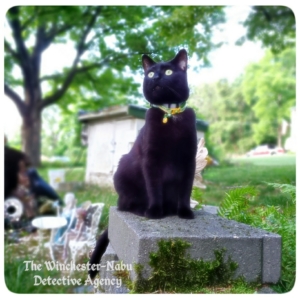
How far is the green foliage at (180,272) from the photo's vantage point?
4.30ft

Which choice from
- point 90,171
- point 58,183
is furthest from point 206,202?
point 58,183

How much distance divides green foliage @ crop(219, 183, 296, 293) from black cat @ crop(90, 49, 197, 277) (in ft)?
0.92

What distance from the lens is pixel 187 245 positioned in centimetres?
132

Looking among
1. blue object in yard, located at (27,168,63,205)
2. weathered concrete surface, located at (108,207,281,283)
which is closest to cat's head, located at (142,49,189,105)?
weathered concrete surface, located at (108,207,281,283)

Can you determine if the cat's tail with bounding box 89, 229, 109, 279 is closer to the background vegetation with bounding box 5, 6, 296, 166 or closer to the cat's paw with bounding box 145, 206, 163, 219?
the cat's paw with bounding box 145, 206, 163, 219

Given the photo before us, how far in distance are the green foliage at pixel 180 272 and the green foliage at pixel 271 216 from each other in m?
0.35

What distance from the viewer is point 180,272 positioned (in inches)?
52.7

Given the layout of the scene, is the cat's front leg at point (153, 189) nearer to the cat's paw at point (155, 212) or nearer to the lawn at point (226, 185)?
the cat's paw at point (155, 212)

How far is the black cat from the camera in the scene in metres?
1.49

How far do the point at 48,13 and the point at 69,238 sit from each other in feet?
4.56

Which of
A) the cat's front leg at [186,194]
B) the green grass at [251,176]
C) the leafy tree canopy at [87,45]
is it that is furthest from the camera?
the leafy tree canopy at [87,45]

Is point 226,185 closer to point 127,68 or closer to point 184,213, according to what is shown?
point 184,213

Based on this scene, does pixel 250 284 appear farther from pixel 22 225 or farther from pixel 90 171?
pixel 22 225

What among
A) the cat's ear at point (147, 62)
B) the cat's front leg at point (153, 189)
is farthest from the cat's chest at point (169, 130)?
the cat's ear at point (147, 62)
